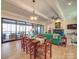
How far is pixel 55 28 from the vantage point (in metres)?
17.9

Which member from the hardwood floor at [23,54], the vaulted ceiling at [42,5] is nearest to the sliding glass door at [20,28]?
the vaulted ceiling at [42,5]

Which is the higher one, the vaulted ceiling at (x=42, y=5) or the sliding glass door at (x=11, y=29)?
the vaulted ceiling at (x=42, y=5)

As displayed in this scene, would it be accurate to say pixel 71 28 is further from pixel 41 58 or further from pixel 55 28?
pixel 41 58

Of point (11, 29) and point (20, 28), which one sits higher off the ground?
point (20, 28)

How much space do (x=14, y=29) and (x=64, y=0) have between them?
8.17 meters

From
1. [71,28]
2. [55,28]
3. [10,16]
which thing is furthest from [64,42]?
[55,28]

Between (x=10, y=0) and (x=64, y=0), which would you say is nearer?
(x=64, y=0)

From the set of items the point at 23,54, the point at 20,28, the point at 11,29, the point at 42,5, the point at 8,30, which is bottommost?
the point at 23,54

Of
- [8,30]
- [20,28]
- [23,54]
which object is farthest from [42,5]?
[20,28]

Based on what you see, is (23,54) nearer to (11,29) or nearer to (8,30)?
(8,30)

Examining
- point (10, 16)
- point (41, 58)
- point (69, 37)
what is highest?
point (10, 16)

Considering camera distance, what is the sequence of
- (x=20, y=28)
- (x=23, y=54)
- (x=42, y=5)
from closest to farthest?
1. (x=23, y=54)
2. (x=42, y=5)
3. (x=20, y=28)

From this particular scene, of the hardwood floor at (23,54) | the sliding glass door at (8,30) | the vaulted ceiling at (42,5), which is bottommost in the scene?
the hardwood floor at (23,54)

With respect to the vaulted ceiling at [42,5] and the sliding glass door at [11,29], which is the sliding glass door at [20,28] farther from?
the vaulted ceiling at [42,5]
